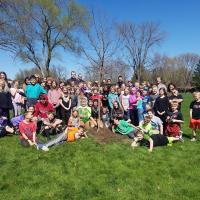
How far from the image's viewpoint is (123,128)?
Answer: 449 inches

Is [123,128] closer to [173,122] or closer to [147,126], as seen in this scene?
[147,126]

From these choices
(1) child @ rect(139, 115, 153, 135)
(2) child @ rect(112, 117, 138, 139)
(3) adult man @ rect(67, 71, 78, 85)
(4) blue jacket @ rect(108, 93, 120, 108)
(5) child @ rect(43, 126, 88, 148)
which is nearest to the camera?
(5) child @ rect(43, 126, 88, 148)

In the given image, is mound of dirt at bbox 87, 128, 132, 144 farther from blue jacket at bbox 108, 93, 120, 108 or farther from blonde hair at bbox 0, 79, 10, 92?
blonde hair at bbox 0, 79, 10, 92

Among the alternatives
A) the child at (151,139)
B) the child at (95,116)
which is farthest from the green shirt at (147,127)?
the child at (95,116)

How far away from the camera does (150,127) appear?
Result: 419 inches

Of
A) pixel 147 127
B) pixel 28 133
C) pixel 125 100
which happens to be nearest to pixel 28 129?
pixel 28 133

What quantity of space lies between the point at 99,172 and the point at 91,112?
501cm

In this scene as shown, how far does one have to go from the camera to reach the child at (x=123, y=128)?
1120cm

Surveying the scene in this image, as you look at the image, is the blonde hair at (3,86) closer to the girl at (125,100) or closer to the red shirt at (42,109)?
the red shirt at (42,109)

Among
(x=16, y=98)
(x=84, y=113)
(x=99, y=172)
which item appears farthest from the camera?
(x=16, y=98)

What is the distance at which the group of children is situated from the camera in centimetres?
1055

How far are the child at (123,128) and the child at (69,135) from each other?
121 cm

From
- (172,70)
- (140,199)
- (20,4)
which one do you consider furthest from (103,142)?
(172,70)

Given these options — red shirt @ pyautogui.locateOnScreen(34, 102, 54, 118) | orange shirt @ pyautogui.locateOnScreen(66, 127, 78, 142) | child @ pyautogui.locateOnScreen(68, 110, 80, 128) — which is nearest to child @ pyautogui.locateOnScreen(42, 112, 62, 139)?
red shirt @ pyautogui.locateOnScreen(34, 102, 54, 118)
